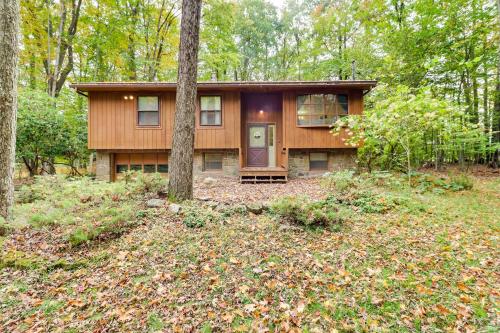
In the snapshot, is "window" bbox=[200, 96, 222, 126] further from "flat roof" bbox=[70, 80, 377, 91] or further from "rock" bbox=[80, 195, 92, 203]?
"rock" bbox=[80, 195, 92, 203]

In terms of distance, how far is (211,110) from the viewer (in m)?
10.1

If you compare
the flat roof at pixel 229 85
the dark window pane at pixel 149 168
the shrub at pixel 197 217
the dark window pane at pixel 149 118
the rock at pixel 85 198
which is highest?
the flat roof at pixel 229 85

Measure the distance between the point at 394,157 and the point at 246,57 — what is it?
13994 millimetres

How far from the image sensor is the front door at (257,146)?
11016mm

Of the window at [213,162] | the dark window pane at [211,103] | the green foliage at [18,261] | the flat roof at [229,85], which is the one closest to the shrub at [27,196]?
the green foliage at [18,261]

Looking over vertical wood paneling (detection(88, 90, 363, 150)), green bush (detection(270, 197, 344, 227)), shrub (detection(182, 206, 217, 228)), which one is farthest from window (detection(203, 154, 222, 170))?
green bush (detection(270, 197, 344, 227))

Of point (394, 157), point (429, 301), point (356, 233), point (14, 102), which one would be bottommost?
point (429, 301)

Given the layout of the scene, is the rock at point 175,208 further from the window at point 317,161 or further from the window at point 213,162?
the window at point 317,161

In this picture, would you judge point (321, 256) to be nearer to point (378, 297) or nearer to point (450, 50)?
point (378, 297)

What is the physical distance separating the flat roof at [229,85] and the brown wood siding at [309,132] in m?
0.53

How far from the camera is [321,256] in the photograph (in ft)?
10.8

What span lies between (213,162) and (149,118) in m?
3.34

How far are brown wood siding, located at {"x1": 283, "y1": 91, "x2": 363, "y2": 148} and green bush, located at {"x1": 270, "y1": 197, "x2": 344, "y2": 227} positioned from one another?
5.90m

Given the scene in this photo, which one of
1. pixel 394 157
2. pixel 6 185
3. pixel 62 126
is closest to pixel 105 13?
pixel 62 126
